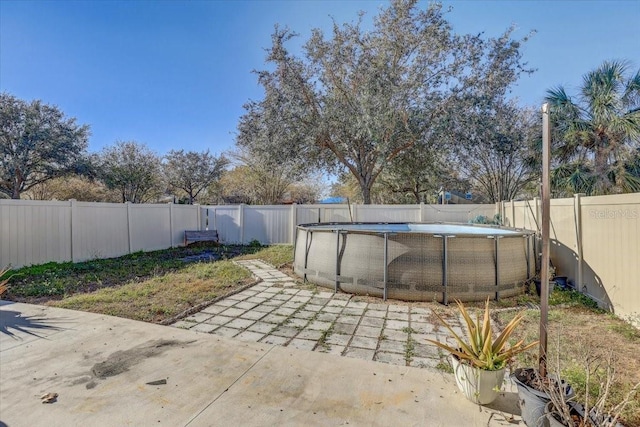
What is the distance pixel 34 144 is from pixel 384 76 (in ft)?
47.9

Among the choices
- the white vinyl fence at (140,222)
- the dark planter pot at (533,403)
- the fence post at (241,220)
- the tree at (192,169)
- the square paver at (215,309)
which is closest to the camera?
the dark planter pot at (533,403)

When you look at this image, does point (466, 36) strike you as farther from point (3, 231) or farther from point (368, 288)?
point (3, 231)

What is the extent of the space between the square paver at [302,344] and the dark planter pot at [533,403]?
1708 millimetres

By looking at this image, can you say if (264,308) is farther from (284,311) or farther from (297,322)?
(297,322)

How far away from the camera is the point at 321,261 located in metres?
5.24

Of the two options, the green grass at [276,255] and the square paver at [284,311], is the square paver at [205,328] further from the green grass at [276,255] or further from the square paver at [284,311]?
the green grass at [276,255]

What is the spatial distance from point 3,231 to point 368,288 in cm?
726

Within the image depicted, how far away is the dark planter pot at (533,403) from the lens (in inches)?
70.4

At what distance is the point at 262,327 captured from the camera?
3531 millimetres

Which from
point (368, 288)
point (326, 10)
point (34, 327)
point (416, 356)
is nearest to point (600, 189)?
point (368, 288)

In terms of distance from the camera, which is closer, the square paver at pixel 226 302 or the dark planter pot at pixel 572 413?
the dark planter pot at pixel 572 413

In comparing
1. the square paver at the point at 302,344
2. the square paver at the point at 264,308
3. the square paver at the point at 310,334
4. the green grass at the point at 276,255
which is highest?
the green grass at the point at 276,255

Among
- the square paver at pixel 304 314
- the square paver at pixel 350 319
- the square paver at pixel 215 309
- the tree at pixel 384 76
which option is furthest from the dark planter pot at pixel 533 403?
the tree at pixel 384 76

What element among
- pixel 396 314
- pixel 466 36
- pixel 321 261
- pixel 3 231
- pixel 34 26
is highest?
pixel 466 36
